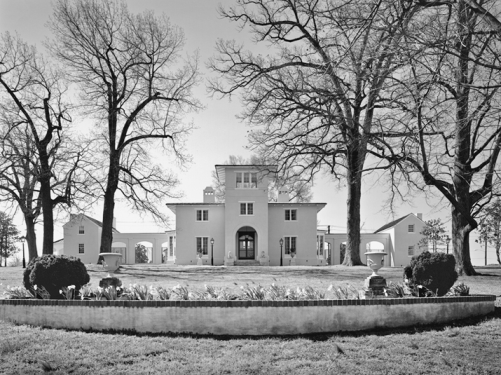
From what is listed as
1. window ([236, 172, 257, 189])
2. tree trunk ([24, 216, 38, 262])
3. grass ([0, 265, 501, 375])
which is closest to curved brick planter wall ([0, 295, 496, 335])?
grass ([0, 265, 501, 375])

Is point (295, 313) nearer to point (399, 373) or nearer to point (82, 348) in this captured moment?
point (399, 373)

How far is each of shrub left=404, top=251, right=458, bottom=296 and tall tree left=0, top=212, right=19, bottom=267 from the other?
42.7m

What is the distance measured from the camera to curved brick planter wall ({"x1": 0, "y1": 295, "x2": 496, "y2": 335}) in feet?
35.1

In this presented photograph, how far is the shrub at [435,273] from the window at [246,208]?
2703 cm

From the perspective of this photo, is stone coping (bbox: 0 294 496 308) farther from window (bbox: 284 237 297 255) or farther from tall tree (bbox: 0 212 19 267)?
tall tree (bbox: 0 212 19 267)

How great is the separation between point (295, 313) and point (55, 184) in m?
23.2

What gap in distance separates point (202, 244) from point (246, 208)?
4.41m

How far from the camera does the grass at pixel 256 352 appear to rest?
337 inches

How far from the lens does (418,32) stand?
969cm

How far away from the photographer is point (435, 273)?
12656 millimetres

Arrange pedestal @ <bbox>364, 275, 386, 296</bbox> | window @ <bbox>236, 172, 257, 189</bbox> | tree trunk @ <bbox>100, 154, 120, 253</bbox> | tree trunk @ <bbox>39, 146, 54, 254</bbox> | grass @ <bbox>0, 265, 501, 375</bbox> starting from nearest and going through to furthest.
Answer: grass @ <bbox>0, 265, 501, 375</bbox>, pedestal @ <bbox>364, 275, 386, 296</bbox>, tree trunk @ <bbox>39, 146, 54, 254</bbox>, tree trunk @ <bbox>100, 154, 120, 253</bbox>, window @ <bbox>236, 172, 257, 189</bbox>

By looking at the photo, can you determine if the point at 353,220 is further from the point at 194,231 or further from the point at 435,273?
the point at 435,273

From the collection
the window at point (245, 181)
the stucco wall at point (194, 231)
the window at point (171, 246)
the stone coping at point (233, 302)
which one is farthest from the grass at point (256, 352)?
→ the window at point (171, 246)

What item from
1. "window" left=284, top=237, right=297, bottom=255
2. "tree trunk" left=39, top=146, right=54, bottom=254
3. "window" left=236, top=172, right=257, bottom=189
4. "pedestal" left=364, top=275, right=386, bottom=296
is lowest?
"pedestal" left=364, top=275, right=386, bottom=296
